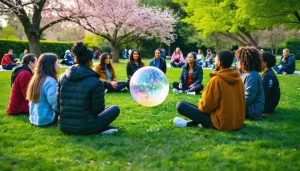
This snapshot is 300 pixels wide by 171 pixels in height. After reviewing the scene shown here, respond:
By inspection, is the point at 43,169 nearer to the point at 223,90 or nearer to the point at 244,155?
the point at 244,155

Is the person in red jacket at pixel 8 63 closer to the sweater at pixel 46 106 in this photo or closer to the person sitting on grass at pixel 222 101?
the sweater at pixel 46 106

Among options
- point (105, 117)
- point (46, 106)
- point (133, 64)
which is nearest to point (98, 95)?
point (105, 117)

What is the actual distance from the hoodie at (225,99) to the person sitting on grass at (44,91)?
316 cm

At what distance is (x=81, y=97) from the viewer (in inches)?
252

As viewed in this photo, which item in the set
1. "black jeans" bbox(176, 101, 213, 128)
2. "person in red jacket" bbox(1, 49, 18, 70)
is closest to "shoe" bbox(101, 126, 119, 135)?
"black jeans" bbox(176, 101, 213, 128)

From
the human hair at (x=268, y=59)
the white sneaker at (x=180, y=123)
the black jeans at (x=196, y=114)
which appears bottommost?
the white sneaker at (x=180, y=123)

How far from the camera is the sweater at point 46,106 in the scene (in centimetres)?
734

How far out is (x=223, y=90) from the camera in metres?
6.73

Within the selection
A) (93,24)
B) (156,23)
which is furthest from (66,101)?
(156,23)

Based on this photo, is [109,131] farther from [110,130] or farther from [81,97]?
[81,97]

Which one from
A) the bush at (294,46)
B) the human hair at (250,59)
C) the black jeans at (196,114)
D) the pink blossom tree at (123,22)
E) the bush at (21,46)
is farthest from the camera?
the bush at (294,46)

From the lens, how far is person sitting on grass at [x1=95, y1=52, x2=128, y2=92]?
1266 cm

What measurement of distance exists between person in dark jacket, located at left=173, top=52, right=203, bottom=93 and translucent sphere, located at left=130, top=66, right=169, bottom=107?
3.98m

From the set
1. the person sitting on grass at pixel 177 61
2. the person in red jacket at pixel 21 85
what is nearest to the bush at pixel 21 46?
the person sitting on grass at pixel 177 61
